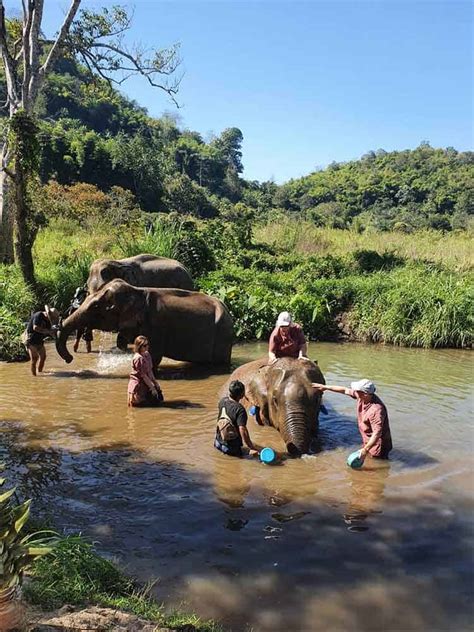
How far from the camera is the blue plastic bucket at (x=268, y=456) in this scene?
22.2ft

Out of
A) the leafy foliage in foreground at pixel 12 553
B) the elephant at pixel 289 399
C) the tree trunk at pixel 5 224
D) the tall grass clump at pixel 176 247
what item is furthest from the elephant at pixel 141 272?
the leafy foliage in foreground at pixel 12 553

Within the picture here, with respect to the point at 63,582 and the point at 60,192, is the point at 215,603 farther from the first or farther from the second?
the point at 60,192

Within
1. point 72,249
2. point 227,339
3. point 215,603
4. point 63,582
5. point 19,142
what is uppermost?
point 19,142

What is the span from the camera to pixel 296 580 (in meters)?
4.54

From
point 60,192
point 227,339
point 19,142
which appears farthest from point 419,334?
point 60,192

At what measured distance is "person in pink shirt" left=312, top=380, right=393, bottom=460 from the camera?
6984 millimetres

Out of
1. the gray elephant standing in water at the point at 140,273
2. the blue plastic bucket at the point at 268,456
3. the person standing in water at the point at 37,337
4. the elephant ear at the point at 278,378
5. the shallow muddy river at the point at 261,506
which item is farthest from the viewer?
the gray elephant standing in water at the point at 140,273

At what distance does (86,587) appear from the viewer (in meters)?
3.93

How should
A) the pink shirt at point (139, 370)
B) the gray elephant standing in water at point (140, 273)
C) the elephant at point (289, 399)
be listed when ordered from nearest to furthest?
the elephant at point (289, 399) < the pink shirt at point (139, 370) < the gray elephant standing in water at point (140, 273)

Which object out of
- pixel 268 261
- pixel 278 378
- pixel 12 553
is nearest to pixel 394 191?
pixel 268 261

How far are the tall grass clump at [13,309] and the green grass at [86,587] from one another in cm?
809

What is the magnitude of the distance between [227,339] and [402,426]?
13.5 ft

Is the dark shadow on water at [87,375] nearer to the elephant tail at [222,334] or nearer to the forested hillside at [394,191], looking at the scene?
the elephant tail at [222,334]

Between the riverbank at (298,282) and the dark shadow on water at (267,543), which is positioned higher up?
the riverbank at (298,282)
